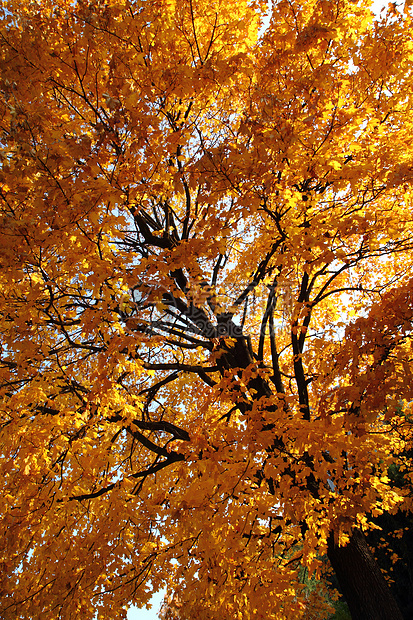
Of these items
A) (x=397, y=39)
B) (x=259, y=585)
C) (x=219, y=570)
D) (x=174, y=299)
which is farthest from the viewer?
(x=174, y=299)

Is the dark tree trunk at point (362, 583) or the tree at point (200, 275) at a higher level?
the tree at point (200, 275)

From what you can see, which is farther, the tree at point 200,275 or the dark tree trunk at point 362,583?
the dark tree trunk at point 362,583

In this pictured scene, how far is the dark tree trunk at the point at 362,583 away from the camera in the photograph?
3898mm

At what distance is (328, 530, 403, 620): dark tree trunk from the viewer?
12.8ft

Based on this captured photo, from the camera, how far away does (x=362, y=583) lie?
159 inches

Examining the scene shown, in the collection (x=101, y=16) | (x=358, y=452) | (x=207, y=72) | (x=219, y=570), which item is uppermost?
(x=101, y=16)

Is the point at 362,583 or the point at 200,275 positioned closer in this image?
the point at 362,583

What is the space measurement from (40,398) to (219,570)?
2.53 m

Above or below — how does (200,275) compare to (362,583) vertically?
above

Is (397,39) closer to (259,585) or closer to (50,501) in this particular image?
(259,585)

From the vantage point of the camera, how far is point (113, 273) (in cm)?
351

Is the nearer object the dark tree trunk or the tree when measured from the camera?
the tree

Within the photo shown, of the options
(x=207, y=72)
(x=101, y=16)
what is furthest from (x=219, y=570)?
(x=101, y=16)

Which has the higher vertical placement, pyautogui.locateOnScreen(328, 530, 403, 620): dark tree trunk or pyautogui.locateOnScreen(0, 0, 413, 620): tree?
pyautogui.locateOnScreen(0, 0, 413, 620): tree
